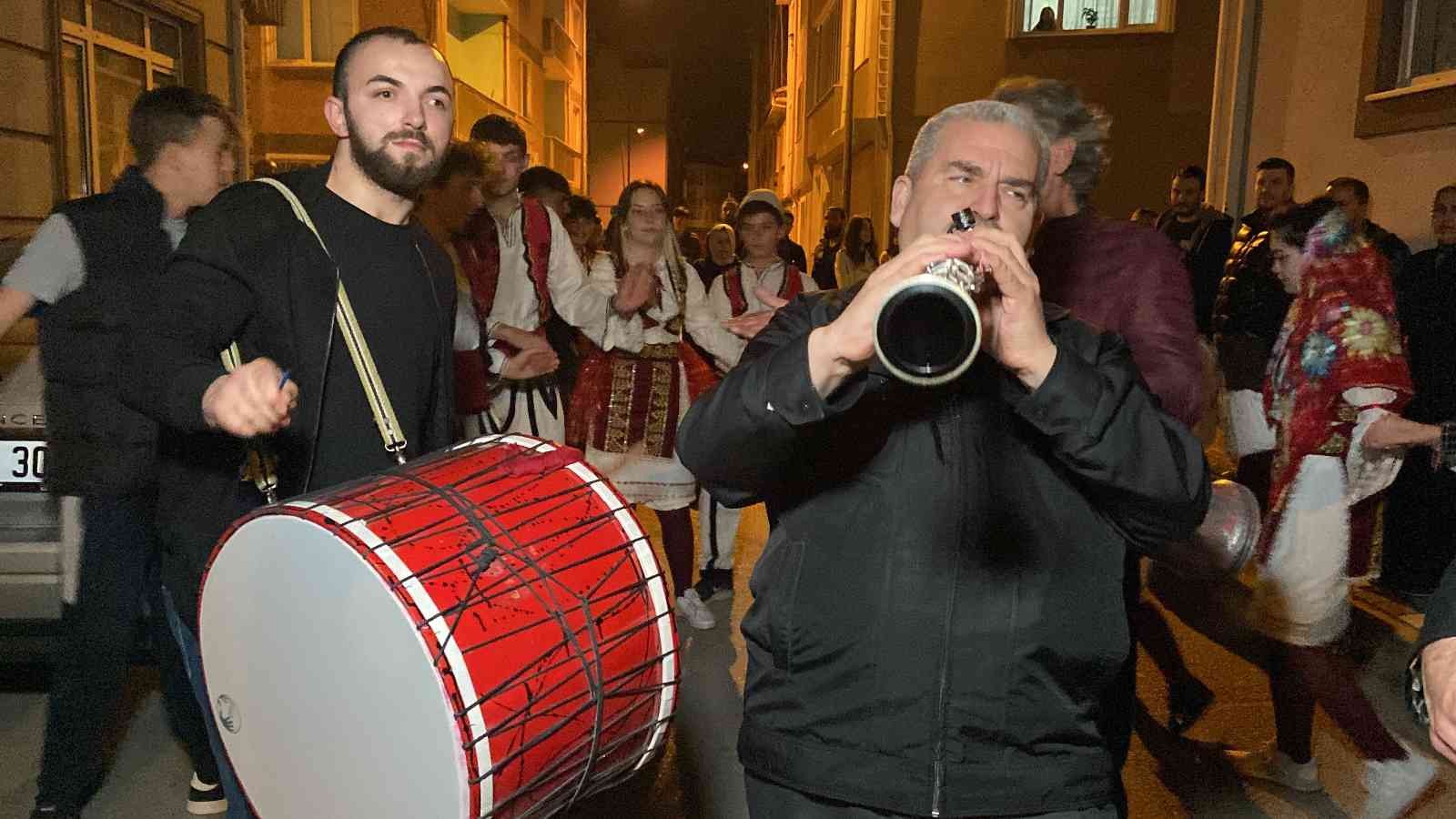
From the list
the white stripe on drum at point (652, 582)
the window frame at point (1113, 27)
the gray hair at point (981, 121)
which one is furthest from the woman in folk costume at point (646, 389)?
the window frame at point (1113, 27)

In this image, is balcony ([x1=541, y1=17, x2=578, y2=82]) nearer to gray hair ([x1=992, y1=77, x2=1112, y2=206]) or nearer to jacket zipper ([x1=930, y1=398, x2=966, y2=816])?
gray hair ([x1=992, y1=77, x2=1112, y2=206])

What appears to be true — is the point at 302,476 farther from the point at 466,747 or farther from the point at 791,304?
the point at 791,304

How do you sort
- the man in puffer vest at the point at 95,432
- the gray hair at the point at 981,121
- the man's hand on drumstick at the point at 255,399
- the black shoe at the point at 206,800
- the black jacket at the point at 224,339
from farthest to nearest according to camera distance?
the black shoe at the point at 206,800, the man in puffer vest at the point at 95,432, the black jacket at the point at 224,339, the man's hand on drumstick at the point at 255,399, the gray hair at the point at 981,121

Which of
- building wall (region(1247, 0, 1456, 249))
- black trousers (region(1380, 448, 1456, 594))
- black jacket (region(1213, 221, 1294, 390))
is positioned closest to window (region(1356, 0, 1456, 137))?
building wall (region(1247, 0, 1456, 249))

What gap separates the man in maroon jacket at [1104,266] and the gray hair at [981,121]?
54 centimetres

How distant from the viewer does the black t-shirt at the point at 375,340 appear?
2.33m

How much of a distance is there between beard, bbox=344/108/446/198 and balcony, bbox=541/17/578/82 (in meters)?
29.4

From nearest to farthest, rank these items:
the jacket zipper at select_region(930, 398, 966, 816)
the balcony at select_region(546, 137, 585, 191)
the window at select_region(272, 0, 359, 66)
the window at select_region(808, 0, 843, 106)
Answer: the jacket zipper at select_region(930, 398, 966, 816)
the window at select_region(272, 0, 359, 66)
the window at select_region(808, 0, 843, 106)
the balcony at select_region(546, 137, 585, 191)

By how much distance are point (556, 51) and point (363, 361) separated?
31359 mm

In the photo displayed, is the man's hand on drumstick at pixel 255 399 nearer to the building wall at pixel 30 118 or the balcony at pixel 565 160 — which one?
the building wall at pixel 30 118

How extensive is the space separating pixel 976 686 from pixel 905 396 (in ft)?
1.36

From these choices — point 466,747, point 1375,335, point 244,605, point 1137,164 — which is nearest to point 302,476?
point 244,605

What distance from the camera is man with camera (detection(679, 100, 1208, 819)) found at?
61.1 inches

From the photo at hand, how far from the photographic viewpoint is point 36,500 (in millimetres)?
3705
